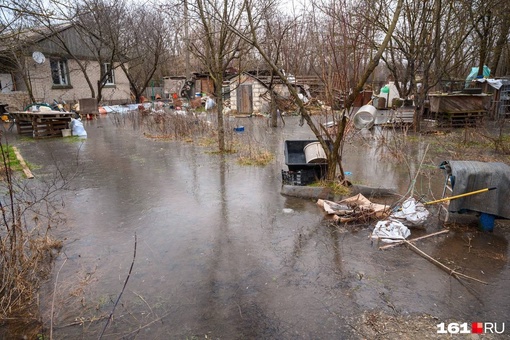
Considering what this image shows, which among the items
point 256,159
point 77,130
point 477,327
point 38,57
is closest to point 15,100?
point 38,57

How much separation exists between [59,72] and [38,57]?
2.61 metres

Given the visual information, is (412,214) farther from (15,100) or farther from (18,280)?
(15,100)

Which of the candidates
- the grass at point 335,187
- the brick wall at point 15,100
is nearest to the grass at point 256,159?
the grass at point 335,187

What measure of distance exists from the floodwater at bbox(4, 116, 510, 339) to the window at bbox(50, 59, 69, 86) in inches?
769

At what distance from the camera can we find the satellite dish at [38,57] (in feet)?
64.8

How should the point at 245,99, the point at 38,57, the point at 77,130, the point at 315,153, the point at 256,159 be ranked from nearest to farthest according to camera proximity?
the point at 315,153 < the point at 256,159 < the point at 77,130 < the point at 38,57 < the point at 245,99

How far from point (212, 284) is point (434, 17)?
12.7 meters

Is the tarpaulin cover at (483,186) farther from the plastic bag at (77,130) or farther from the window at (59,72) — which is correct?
the window at (59,72)

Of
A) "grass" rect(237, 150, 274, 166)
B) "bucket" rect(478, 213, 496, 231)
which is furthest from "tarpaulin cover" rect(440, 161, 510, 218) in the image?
"grass" rect(237, 150, 274, 166)

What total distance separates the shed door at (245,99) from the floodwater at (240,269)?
14.6 meters

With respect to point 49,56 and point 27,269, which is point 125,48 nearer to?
point 49,56

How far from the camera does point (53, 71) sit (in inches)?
876

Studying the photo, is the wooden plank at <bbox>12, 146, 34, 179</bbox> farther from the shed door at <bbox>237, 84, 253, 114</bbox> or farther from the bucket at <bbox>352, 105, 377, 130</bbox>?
the shed door at <bbox>237, 84, 253, 114</bbox>

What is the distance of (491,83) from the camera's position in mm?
14992
